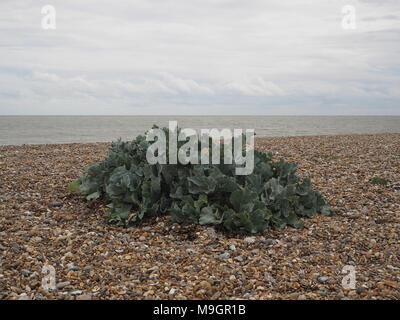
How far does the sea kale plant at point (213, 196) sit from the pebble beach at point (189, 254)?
0.55 feet

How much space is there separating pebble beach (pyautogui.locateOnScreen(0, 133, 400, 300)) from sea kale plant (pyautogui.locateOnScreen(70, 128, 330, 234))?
0.55 feet

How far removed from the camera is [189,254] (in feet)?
14.8

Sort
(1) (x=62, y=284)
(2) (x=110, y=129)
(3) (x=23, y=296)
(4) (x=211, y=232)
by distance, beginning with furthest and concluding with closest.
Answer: (2) (x=110, y=129)
(4) (x=211, y=232)
(1) (x=62, y=284)
(3) (x=23, y=296)

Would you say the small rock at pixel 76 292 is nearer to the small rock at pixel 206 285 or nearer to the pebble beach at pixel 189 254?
the pebble beach at pixel 189 254

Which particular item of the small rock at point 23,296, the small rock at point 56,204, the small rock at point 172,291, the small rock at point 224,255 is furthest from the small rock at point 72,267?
the small rock at point 56,204

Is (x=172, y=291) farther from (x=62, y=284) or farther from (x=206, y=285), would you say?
(x=62, y=284)

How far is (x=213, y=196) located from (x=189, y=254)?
1.10 meters

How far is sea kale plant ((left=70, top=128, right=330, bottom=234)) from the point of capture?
5086 millimetres

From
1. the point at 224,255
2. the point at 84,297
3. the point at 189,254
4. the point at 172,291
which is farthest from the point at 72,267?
the point at 224,255

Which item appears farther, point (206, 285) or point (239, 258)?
point (239, 258)

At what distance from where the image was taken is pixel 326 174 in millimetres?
8164

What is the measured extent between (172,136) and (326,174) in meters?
3.86

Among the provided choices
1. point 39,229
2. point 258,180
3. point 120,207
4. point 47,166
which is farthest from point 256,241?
point 47,166
